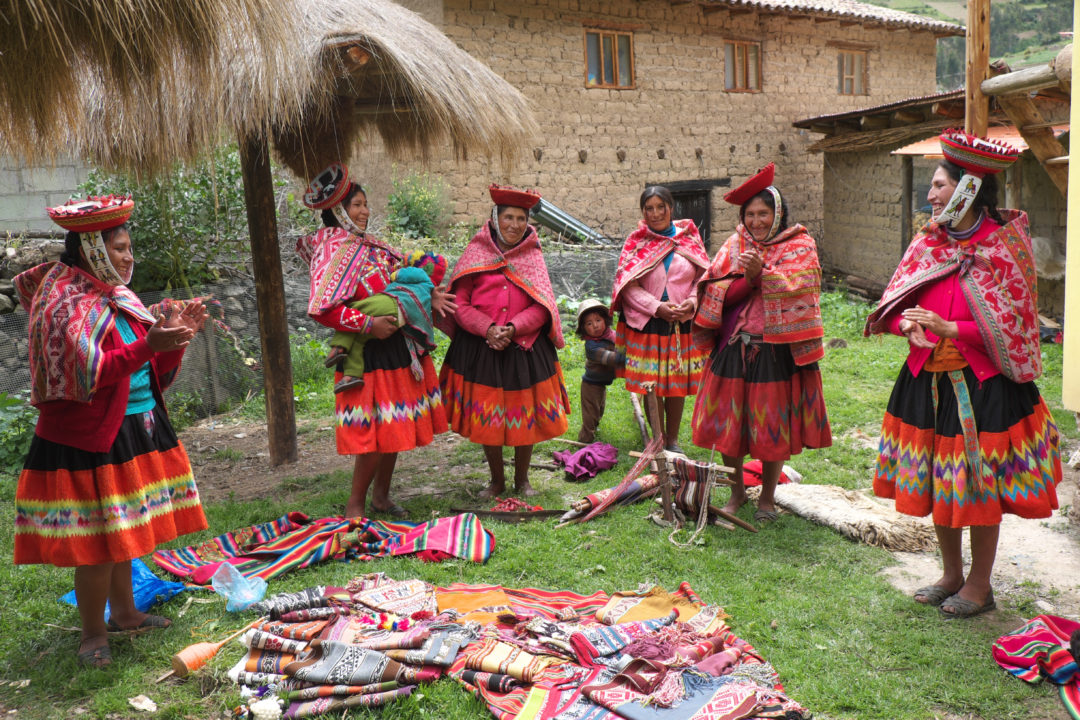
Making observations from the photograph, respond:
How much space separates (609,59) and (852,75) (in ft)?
21.3

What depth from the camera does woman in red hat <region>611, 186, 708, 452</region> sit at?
5598 millimetres

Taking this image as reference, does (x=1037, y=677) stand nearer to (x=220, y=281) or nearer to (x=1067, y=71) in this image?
(x=1067, y=71)

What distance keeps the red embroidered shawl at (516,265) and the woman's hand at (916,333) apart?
211 cm

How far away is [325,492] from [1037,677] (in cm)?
406

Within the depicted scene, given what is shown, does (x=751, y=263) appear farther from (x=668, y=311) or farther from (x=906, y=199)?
(x=906, y=199)

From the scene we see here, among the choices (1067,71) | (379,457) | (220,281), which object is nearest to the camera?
(1067,71)

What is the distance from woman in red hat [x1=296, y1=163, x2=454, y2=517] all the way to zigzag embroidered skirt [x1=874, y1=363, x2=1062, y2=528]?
2598 millimetres

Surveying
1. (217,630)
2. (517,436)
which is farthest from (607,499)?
(217,630)

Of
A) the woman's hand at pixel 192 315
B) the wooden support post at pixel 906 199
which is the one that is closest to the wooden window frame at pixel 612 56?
the wooden support post at pixel 906 199

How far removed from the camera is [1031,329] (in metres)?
3.47

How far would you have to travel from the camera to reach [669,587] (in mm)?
4039

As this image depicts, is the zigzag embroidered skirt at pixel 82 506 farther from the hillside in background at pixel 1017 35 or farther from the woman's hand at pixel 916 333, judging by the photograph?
the hillside in background at pixel 1017 35

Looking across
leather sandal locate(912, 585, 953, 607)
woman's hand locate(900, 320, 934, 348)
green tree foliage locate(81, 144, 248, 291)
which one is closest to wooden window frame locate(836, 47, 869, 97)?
green tree foliage locate(81, 144, 248, 291)

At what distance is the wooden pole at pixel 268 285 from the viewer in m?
5.80
